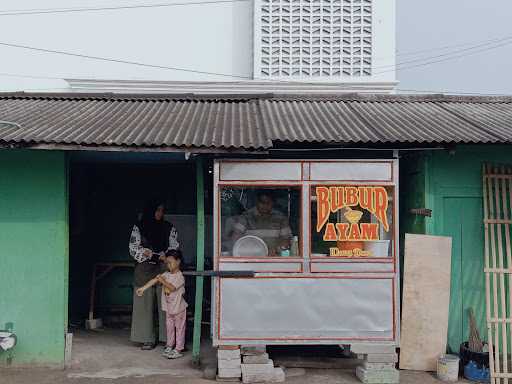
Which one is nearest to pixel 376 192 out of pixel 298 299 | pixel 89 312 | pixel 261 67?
pixel 298 299

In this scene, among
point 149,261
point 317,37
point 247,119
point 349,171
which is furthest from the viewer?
point 317,37

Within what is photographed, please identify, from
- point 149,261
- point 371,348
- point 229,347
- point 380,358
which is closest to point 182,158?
point 149,261

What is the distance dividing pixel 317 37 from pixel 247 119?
25.4 ft

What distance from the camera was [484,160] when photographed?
6.38m

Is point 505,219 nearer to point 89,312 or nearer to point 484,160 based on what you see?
point 484,160

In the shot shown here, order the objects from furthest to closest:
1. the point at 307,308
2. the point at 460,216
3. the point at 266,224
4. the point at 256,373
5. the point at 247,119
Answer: the point at 247,119 < the point at 460,216 < the point at 266,224 < the point at 307,308 < the point at 256,373

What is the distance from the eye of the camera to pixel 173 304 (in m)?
6.42

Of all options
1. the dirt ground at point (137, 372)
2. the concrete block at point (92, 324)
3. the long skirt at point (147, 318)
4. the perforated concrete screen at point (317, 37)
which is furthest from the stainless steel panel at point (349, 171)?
the perforated concrete screen at point (317, 37)

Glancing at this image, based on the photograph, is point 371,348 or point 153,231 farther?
point 153,231

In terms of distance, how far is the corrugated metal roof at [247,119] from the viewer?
18.5ft

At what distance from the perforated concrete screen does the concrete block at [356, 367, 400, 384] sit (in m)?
9.50

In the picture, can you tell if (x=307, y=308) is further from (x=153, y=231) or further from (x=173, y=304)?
(x=153, y=231)

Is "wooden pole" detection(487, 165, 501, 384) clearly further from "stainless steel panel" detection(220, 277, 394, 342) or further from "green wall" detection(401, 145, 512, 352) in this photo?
"stainless steel panel" detection(220, 277, 394, 342)

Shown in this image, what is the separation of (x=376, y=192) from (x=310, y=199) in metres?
0.76
